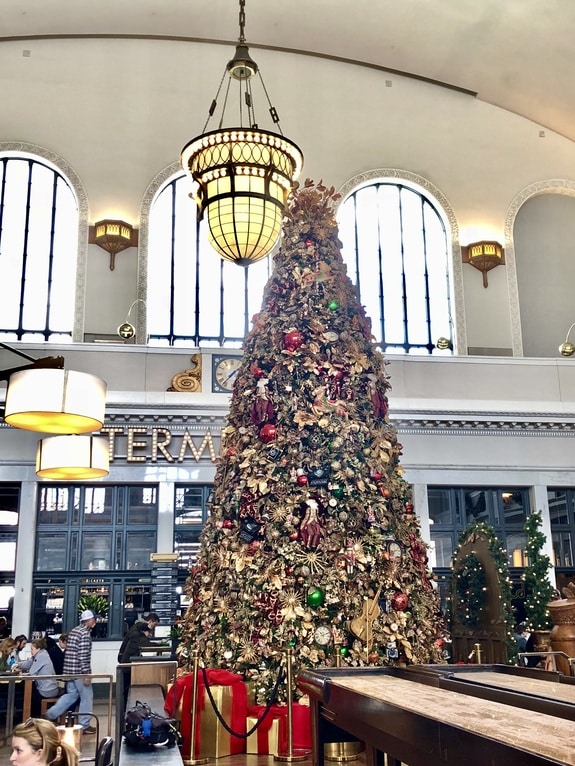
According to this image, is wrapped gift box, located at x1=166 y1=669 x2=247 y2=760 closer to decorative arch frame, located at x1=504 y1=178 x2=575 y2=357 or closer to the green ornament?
the green ornament

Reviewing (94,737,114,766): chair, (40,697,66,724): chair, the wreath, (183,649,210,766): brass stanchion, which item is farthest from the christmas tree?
the wreath

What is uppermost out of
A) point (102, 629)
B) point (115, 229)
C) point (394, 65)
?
point (394, 65)

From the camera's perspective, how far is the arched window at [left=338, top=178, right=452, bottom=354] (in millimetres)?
15375

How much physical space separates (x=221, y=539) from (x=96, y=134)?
1078 centimetres

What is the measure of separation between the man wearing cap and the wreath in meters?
5.13

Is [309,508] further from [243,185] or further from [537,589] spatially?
[537,589]

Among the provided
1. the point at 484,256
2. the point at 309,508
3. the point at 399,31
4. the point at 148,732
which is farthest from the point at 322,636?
the point at 399,31

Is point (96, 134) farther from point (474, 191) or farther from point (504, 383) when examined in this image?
point (504, 383)

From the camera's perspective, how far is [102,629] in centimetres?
1265

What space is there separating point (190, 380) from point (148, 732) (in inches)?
360

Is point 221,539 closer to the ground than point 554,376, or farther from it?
closer to the ground

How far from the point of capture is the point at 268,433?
20.0 ft

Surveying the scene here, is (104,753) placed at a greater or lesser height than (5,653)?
greater

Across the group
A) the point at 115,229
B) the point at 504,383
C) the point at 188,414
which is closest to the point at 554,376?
the point at 504,383
